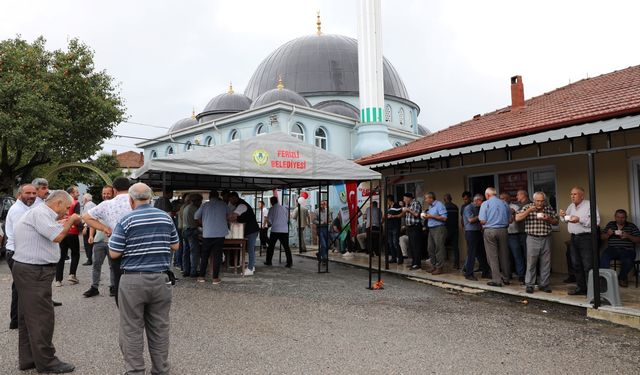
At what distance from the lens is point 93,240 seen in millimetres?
7789

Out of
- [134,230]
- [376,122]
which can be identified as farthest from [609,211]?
[376,122]

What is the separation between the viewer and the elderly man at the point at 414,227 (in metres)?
10.2

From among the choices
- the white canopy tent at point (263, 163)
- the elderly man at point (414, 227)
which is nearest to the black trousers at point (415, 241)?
the elderly man at point (414, 227)

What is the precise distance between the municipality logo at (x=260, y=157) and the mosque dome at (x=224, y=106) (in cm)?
2806

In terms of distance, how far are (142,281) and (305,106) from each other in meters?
26.8

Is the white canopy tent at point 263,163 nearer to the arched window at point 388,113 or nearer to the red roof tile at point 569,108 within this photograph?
the red roof tile at point 569,108

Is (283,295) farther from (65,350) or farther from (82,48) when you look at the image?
(82,48)

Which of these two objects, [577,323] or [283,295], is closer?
[577,323]

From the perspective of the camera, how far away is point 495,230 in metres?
→ 8.10

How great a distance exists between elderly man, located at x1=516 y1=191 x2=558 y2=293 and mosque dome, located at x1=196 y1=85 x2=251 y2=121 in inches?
1191

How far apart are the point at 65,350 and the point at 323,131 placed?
25340 mm

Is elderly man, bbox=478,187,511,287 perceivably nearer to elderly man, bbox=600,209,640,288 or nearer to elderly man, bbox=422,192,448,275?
elderly man, bbox=422,192,448,275

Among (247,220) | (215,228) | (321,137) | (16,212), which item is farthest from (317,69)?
(16,212)

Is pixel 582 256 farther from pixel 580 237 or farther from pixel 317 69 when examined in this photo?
pixel 317 69
